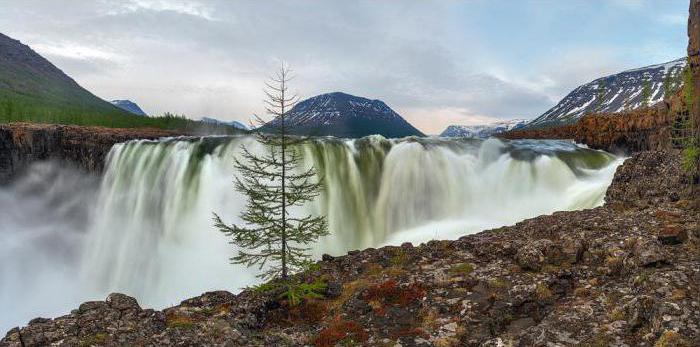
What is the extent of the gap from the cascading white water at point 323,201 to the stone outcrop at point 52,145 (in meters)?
6.14

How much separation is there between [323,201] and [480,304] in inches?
785

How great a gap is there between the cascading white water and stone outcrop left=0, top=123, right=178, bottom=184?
6144mm

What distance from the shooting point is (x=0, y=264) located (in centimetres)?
3594

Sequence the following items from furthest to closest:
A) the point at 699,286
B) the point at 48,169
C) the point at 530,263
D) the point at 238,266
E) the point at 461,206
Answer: the point at 48,169
the point at 461,206
the point at 238,266
the point at 530,263
the point at 699,286

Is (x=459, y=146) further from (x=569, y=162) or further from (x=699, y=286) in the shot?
(x=699, y=286)

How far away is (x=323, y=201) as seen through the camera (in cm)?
2964

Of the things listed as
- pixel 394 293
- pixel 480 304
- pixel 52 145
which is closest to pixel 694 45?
pixel 480 304

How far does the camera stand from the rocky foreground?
27.4ft

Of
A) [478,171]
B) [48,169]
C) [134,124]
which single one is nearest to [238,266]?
[478,171]

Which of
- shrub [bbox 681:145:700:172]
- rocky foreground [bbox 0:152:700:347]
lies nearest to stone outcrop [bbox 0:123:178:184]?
rocky foreground [bbox 0:152:700:347]

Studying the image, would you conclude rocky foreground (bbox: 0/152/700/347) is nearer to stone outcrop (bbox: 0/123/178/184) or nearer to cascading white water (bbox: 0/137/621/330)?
cascading white water (bbox: 0/137/621/330)

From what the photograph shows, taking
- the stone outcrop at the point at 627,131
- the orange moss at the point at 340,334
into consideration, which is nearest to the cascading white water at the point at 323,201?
the stone outcrop at the point at 627,131

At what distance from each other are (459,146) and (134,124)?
213 ft

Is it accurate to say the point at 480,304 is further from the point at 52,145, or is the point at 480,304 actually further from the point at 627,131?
the point at 52,145
